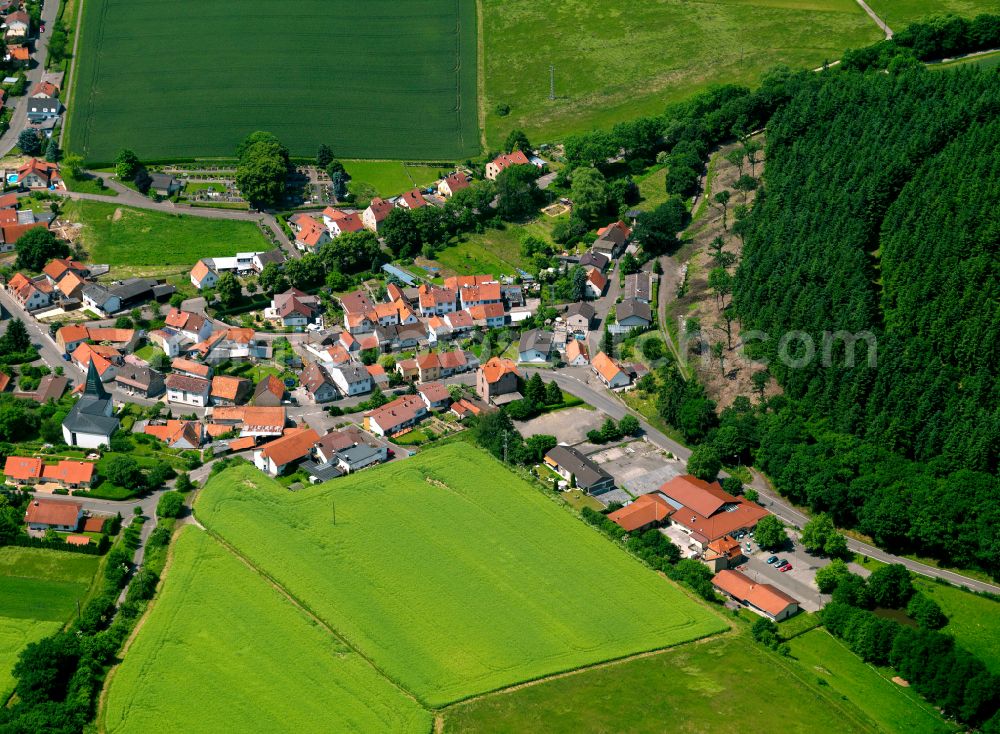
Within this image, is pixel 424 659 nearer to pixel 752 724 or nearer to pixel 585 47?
pixel 752 724

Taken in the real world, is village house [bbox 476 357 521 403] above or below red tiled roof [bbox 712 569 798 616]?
above

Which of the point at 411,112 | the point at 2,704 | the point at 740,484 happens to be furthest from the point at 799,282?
the point at 2,704

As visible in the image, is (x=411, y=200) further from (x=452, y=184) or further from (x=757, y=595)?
(x=757, y=595)

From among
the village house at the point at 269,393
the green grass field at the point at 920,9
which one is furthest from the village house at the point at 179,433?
the green grass field at the point at 920,9

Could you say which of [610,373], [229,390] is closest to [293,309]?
[229,390]

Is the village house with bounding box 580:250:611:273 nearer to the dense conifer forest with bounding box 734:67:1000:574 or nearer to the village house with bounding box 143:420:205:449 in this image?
the dense conifer forest with bounding box 734:67:1000:574

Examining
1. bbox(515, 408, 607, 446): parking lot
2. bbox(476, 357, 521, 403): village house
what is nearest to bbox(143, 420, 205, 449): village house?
bbox(476, 357, 521, 403): village house

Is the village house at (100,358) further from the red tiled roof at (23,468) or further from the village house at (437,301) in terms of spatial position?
the village house at (437,301)
